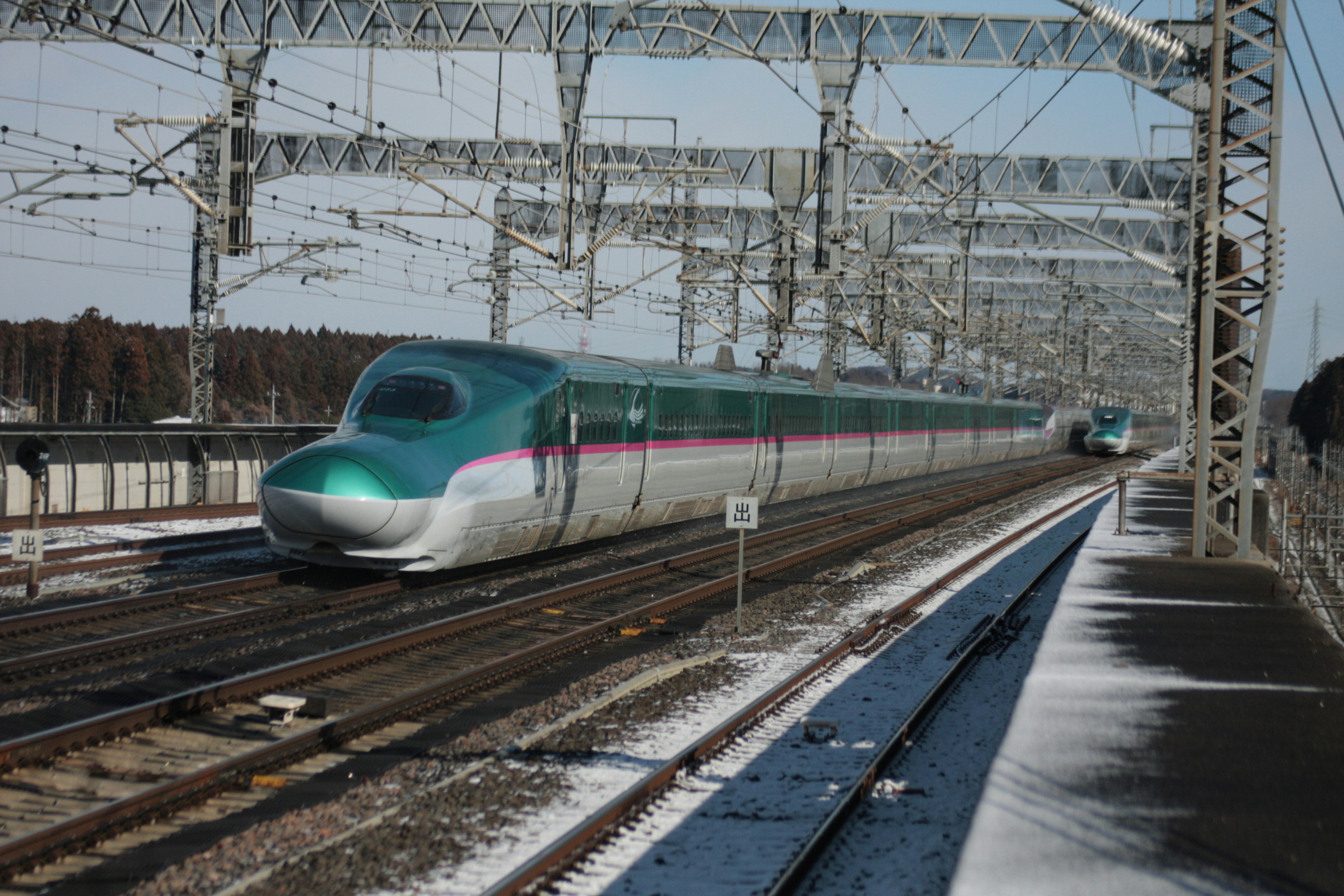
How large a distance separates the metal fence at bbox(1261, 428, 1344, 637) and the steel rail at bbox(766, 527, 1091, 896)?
6.66m

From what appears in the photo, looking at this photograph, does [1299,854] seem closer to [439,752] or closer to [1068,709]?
[1068,709]

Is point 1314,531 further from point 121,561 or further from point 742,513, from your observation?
point 121,561

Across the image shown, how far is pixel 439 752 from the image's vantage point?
746cm

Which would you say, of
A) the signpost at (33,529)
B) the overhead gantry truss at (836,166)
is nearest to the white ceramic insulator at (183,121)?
the overhead gantry truss at (836,166)

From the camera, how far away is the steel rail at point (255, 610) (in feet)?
30.6

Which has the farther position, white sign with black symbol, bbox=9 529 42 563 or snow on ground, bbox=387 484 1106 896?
white sign with black symbol, bbox=9 529 42 563

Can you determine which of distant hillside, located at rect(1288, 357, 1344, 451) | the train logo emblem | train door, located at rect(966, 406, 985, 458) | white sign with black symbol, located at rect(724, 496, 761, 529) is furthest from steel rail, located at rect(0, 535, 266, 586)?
distant hillside, located at rect(1288, 357, 1344, 451)

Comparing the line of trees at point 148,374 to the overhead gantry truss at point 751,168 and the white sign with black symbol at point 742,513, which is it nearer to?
the overhead gantry truss at point 751,168

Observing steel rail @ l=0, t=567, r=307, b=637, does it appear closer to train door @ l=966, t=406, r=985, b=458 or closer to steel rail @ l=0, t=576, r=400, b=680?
steel rail @ l=0, t=576, r=400, b=680

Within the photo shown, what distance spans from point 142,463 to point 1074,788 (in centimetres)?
2138

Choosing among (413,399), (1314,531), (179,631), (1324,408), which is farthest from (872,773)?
(1324,408)

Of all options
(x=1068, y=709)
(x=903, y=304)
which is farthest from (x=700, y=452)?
(x=903, y=304)

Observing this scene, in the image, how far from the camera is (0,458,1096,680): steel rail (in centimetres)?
932

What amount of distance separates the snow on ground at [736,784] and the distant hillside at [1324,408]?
5750 cm
